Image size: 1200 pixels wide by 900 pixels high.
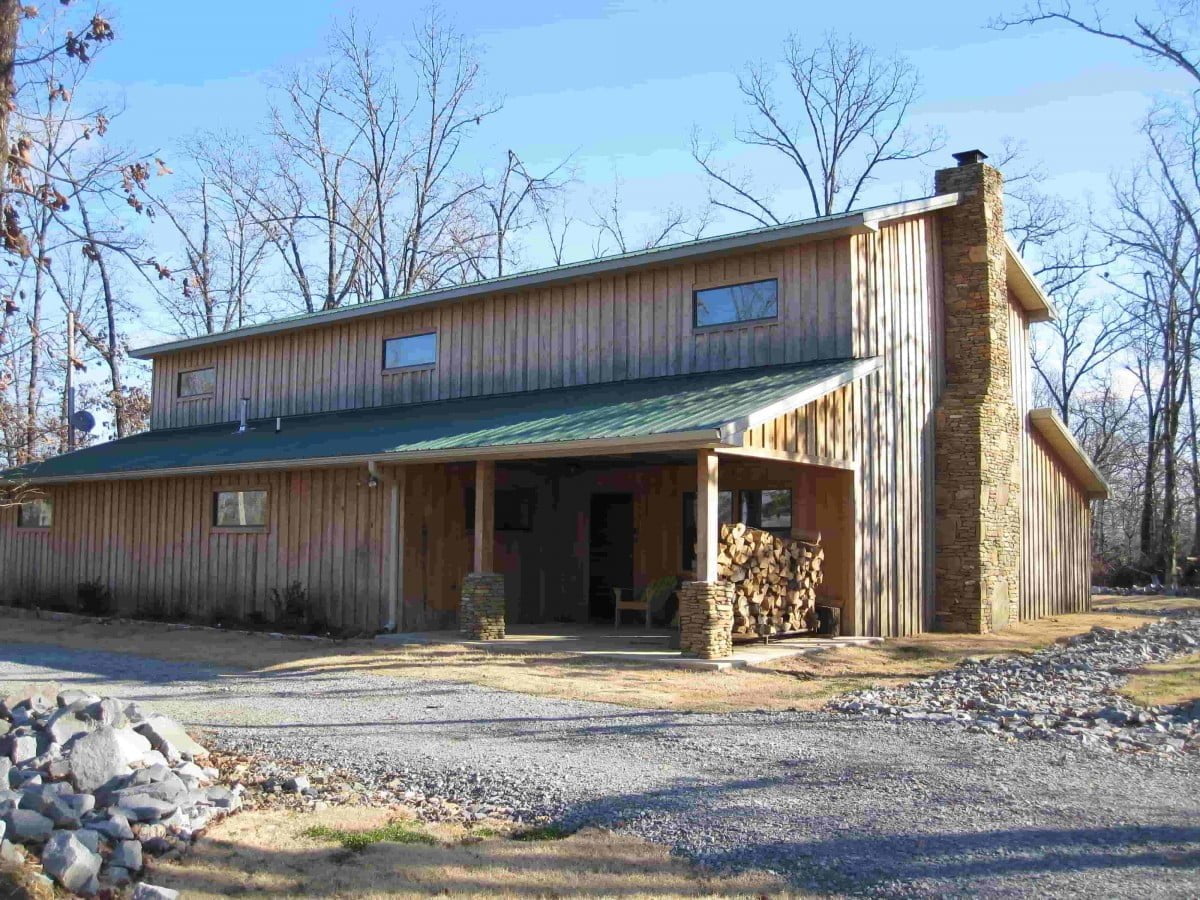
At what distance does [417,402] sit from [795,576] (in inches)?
305

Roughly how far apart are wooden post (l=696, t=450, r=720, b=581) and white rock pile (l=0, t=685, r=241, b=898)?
6.03 metres

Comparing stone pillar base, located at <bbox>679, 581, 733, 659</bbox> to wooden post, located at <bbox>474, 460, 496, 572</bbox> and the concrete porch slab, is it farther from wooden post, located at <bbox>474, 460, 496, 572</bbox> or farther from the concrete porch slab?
wooden post, located at <bbox>474, 460, 496, 572</bbox>

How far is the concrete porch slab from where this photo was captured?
11.9m

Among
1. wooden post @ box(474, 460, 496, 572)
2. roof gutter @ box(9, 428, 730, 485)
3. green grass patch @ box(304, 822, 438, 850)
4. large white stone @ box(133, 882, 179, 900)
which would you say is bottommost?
large white stone @ box(133, 882, 179, 900)

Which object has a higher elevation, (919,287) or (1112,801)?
(919,287)

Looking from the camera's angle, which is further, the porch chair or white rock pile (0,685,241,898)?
the porch chair

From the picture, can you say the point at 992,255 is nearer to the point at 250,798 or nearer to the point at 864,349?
the point at 864,349

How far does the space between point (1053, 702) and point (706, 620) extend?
3.79m

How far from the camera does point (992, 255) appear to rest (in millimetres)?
16656

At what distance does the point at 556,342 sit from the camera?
16922 millimetres

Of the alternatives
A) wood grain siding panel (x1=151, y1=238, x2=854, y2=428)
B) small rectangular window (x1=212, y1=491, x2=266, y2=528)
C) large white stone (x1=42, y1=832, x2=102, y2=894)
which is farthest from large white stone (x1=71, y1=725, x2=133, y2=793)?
small rectangular window (x1=212, y1=491, x2=266, y2=528)

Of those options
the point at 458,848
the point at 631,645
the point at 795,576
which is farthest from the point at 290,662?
the point at 458,848

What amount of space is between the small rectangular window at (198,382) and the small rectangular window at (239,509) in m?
5.47

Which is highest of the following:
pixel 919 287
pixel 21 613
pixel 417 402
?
pixel 919 287
